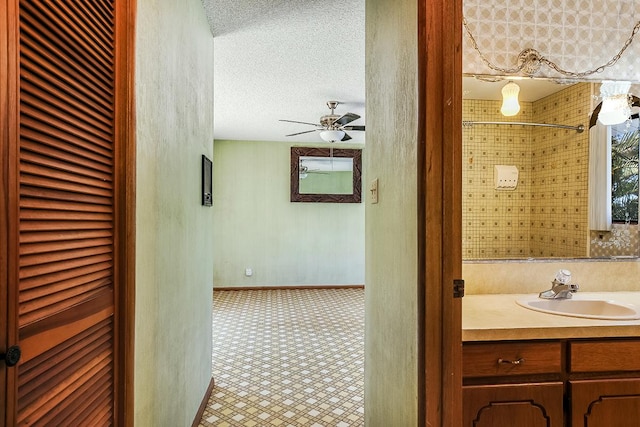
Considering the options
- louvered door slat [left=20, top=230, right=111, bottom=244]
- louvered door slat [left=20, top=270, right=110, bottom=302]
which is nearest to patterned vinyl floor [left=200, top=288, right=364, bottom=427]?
louvered door slat [left=20, top=270, right=110, bottom=302]

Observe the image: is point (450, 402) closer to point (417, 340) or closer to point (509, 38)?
point (417, 340)

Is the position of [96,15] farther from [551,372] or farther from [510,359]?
[551,372]

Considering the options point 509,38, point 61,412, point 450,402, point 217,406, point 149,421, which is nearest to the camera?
point 61,412

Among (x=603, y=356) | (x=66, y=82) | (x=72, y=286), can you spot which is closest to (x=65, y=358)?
(x=72, y=286)

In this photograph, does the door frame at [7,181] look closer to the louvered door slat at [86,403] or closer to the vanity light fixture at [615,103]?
the louvered door slat at [86,403]

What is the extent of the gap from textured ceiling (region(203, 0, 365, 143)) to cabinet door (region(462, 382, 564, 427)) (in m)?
2.06

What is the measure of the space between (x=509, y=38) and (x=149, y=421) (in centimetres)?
229

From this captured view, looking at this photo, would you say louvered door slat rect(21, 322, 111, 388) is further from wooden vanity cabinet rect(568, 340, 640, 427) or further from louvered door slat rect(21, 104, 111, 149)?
wooden vanity cabinet rect(568, 340, 640, 427)

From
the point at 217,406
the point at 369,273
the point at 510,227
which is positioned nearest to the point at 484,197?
the point at 510,227

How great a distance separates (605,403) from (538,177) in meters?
1.08

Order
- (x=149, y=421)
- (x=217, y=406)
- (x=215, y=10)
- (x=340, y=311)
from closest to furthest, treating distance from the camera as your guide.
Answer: (x=149, y=421) → (x=215, y=10) → (x=217, y=406) → (x=340, y=311)

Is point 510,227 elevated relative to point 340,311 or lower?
elevated

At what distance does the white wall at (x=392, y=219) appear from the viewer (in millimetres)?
1187

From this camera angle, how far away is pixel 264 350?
341 centimetres
